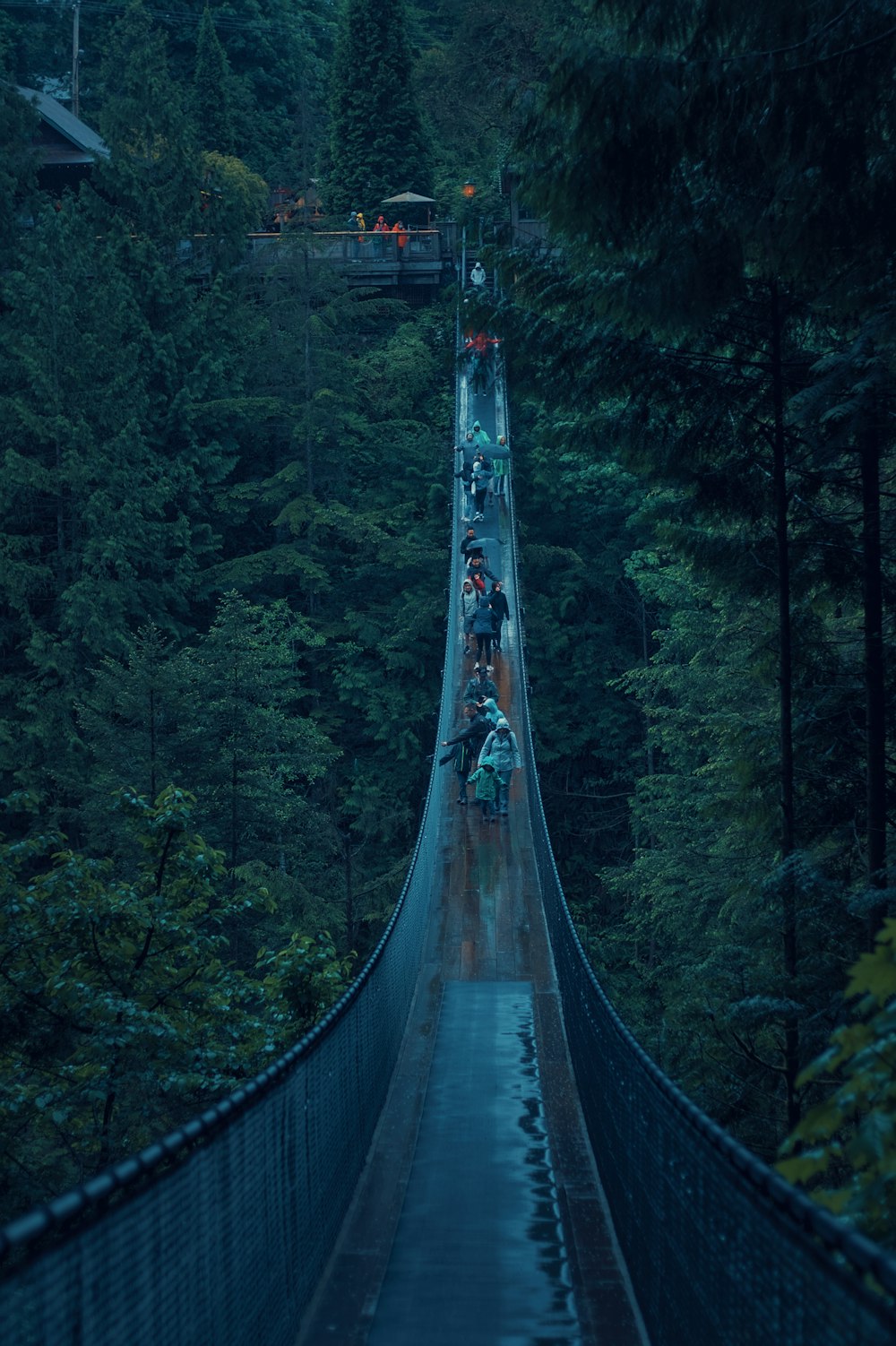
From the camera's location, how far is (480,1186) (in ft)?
18.1

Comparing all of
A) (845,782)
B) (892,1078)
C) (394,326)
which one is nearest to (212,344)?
(394,326)

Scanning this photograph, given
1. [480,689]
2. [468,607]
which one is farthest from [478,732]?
[468,607]

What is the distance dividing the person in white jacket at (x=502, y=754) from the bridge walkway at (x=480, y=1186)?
2.21 m

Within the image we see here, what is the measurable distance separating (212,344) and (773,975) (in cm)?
2211

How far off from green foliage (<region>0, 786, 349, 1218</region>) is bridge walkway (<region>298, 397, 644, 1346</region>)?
0.84 m

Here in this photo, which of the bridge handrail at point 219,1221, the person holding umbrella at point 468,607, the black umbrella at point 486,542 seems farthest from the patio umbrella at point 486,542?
the bridge handrail at point 219,1221

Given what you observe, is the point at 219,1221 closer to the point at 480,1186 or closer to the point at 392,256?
the point at 480,1186

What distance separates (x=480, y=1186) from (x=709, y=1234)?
261cm

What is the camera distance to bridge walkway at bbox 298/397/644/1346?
425cm

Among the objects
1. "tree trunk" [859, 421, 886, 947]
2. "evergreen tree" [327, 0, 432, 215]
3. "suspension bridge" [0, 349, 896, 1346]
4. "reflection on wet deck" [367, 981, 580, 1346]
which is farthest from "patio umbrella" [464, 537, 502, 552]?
"evergreen tree" [327, 0, 432, 215]

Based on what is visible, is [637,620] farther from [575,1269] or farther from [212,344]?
[575,1269]

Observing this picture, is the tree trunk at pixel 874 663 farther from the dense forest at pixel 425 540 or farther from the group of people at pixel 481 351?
the group of people at pixel 481 351

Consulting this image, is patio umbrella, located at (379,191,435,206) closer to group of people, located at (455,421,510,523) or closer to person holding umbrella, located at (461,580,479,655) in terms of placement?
group of people, located at (455,421,510,523)

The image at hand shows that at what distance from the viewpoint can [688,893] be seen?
14.5 m
